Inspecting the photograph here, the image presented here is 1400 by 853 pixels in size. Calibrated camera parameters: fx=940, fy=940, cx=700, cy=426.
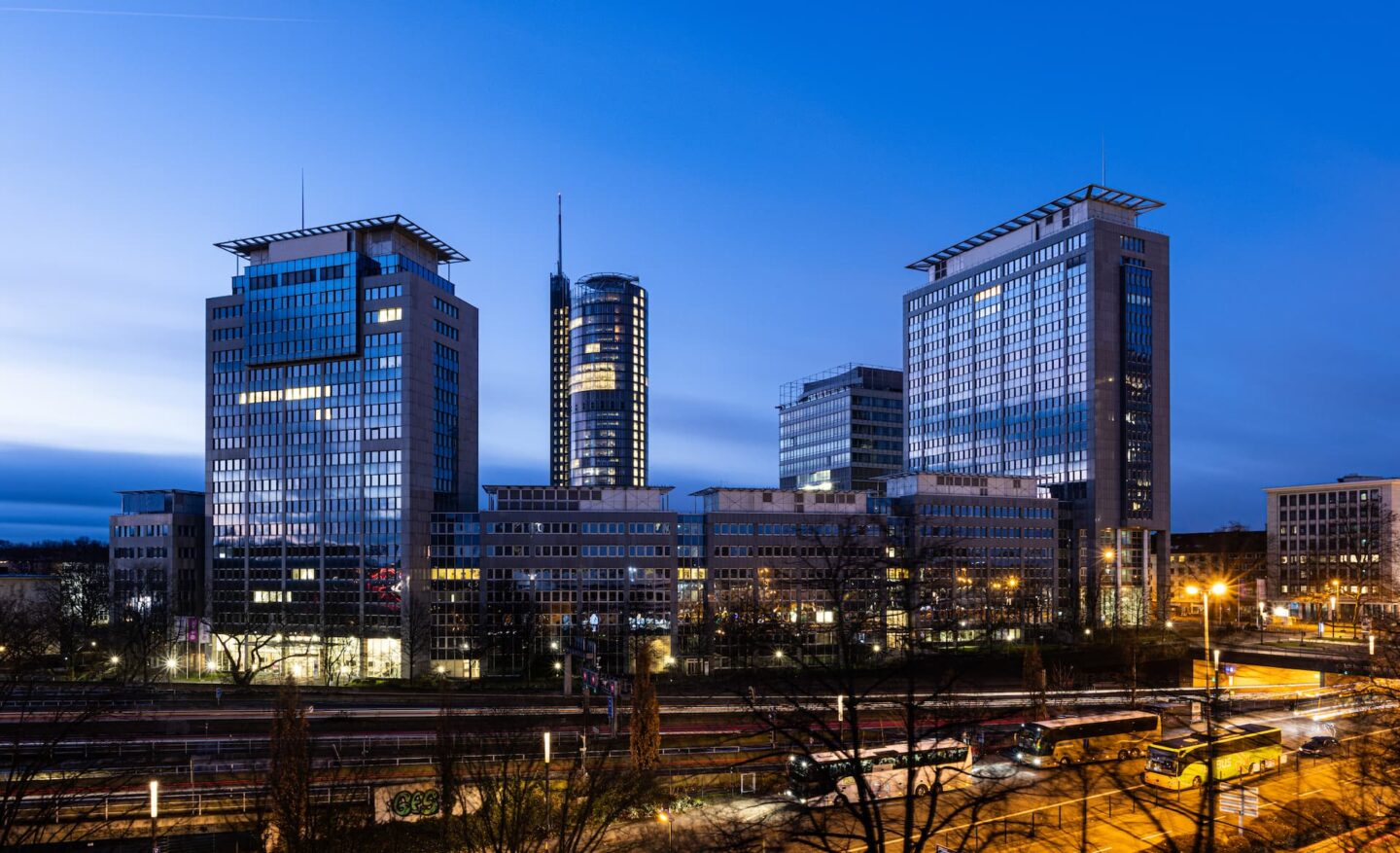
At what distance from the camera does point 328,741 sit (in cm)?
5816

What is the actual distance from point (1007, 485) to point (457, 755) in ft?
356

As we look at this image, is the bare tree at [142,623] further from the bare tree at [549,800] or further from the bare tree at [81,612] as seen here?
the bare tree at [549,800]

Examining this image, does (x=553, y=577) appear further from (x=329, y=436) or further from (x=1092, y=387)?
(x=1092, y=387)

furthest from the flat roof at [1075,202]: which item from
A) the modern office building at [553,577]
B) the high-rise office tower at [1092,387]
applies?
the modern office building at [553,577]

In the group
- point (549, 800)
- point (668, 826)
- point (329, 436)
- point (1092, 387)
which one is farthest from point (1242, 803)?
point (1092, 387)

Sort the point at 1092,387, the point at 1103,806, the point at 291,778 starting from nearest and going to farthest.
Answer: the point at 291,778, the point at 1103,806, the point at 1092,387

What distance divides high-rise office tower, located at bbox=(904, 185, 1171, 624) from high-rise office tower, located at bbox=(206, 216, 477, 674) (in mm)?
96120

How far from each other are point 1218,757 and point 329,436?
10895 cm

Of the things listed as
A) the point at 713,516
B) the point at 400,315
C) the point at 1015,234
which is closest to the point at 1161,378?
the point at 1015,234

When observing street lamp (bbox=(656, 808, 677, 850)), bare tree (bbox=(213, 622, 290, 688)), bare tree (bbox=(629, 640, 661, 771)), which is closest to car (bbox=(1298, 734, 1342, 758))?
bare tree (bbox=(629, 640, 661, 771))

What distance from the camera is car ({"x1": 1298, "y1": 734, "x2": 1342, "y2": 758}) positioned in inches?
2094

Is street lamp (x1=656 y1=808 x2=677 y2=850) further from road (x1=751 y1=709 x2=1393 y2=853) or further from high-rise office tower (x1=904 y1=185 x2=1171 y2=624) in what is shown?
high-rise office tower (x1=904 y1=185 x2=1171 y2=624)

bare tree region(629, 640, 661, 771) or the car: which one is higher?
bare tree region(629, 640, 661, 771)

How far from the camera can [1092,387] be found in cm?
14988
